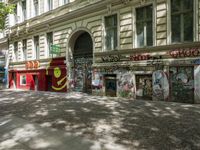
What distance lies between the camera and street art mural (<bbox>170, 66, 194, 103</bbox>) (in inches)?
405

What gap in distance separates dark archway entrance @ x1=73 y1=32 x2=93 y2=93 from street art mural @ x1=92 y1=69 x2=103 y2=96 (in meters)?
1.13

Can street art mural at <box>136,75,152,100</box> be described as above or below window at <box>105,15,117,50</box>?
below

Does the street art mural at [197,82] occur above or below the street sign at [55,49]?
below

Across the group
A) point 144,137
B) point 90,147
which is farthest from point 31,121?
point 144,137

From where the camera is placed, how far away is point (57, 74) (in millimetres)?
17484

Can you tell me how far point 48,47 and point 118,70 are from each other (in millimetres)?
8299

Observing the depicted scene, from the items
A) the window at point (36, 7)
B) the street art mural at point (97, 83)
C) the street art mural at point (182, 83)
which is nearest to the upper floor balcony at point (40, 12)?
the window at point (36, 7)

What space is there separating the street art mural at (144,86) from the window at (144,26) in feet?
6.24

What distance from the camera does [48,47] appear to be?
1877cm

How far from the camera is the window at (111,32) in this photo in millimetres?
13672

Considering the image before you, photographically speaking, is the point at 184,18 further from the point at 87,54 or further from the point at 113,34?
the point at 87,54

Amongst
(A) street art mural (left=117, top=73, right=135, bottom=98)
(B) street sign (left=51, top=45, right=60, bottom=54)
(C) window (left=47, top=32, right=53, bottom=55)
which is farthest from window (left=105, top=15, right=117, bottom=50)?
(C) window (left=47, top=32, right=53, bottom=55)

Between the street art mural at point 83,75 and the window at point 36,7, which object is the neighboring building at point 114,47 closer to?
the street art mural at point 83,75

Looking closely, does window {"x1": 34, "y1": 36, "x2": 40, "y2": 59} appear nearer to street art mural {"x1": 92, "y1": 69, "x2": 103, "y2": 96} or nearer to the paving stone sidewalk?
street art mural {"x1": 92, "y1": 69, "x2": 103, "y2": 96}
